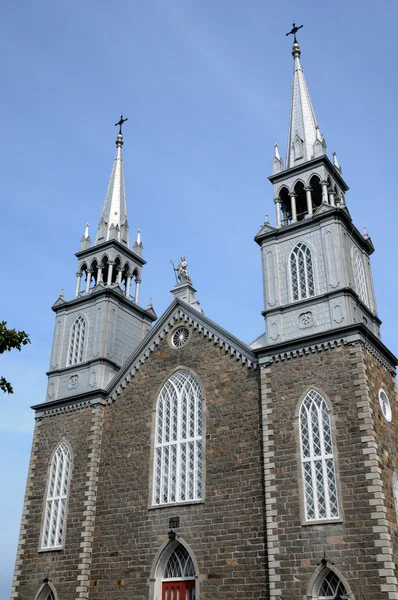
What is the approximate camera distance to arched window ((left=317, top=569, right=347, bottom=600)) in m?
18.1

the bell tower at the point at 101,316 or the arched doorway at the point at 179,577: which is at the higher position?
the bell tower at the point at 101,316

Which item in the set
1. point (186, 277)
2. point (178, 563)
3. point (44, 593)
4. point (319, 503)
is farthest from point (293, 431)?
point (44, 593)

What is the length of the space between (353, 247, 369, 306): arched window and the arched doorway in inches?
438

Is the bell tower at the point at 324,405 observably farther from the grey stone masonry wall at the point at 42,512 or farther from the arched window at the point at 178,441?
the grey stone masonry wall at the point at 42,512

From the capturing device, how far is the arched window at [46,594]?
24641 millimetres

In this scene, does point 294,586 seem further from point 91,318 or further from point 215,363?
point 91,318

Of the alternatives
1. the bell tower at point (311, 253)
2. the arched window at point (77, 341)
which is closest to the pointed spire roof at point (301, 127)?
the bell tower at point (311, 253)

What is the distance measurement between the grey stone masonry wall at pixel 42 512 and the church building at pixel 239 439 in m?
0.07

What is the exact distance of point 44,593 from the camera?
81.3 ft

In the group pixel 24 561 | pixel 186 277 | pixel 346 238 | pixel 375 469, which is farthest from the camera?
pixel 186 277

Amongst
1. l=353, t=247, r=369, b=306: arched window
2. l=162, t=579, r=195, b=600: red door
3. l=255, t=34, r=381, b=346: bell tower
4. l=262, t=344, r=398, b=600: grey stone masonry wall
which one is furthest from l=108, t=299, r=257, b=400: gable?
l=162, t=579, r=195, b=600: red door

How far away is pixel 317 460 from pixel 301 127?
14658 millimetres

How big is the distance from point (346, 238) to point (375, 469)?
8918 mm

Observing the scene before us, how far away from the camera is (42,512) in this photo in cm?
2628
